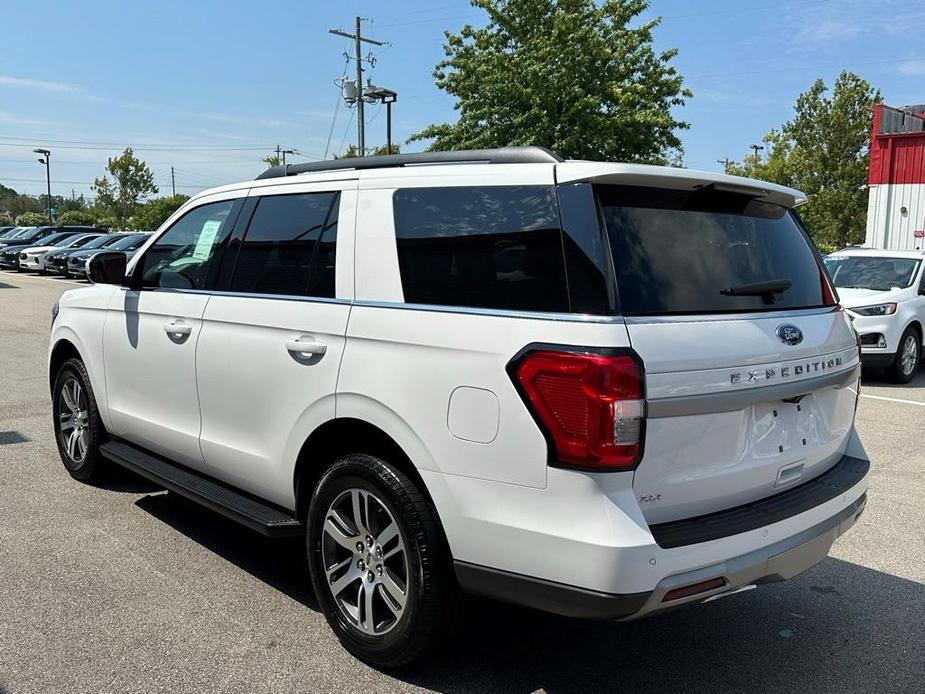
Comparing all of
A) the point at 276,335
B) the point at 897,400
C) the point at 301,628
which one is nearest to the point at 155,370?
the point at 276,335

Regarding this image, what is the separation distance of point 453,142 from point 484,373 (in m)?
22.3

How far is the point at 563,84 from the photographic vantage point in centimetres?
2295

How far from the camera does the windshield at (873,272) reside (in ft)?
36.8

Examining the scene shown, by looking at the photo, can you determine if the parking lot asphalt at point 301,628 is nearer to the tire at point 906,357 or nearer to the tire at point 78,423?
Result: the tire at point 78,423

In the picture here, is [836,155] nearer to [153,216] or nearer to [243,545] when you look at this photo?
[243,545]

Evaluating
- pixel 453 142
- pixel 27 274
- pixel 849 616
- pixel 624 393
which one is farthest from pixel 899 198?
pixel 27 274

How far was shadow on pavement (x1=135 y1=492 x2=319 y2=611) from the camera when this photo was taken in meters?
4.09

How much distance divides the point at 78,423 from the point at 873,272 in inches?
409

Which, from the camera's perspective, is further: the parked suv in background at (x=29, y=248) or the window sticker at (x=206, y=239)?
the parked suv in background at (x=29, y=248)

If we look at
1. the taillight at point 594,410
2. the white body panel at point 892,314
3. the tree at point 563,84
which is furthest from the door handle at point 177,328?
the tree at point 563,84

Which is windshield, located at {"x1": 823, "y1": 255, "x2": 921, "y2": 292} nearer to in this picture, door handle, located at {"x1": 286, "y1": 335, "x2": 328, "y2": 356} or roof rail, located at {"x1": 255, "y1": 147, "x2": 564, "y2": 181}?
roof rail, located at {"x1": 255, "y1": 147, "x2": 564, "y2": 181}

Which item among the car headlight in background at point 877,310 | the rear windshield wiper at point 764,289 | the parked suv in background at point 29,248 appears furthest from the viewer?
the parked suv in background at point 29,248

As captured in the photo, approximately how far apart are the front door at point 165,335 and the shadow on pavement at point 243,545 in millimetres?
530

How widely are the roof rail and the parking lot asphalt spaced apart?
1.99 meters
